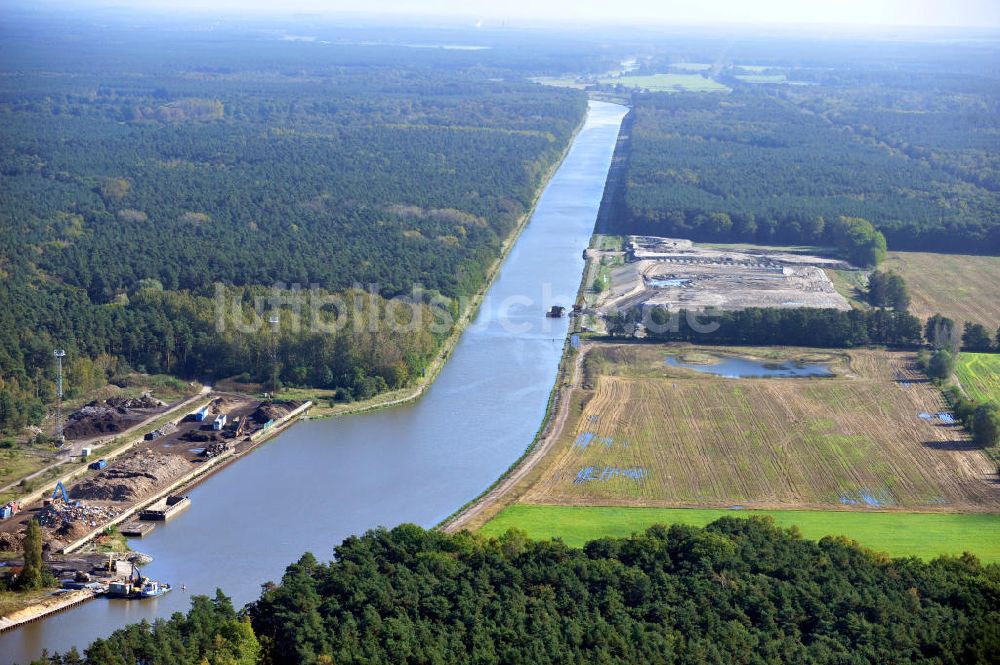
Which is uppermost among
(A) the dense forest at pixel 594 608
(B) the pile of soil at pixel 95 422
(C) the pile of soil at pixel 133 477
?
(A) the dense forest at pixel 594 608

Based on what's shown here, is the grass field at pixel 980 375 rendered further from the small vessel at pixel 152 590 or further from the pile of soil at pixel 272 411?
the small vessel at pixel 152 590

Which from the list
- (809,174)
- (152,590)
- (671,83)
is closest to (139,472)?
(152,590)

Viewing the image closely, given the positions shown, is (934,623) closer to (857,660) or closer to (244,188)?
(857,660)

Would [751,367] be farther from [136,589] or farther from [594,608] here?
[136,589]

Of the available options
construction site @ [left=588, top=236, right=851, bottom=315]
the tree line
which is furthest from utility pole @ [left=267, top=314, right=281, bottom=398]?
the tree line

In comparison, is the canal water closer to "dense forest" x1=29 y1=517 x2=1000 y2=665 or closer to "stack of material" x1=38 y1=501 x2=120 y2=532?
"stack of material" x1=38 y1=501 x2=120 y2=532

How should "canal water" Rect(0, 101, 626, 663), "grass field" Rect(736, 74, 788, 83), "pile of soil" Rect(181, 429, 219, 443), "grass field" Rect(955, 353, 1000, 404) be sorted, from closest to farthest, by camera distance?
"canal water" Rect(0, 101, 626, 663) < "pile of soil" Rect(181, 429, 219, 443) < "grass field" Rect(955, 353, 1000, 404) < "grass field" Rect(736, 74, 788, 83)

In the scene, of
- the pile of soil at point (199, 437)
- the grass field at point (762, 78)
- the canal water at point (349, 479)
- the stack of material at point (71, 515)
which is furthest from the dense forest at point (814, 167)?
the stack of material at point (71, 515)
